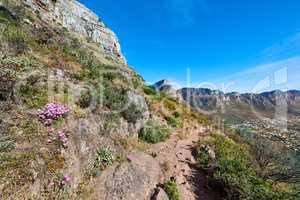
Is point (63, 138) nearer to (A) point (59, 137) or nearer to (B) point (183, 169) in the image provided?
(A) point (59, 137)

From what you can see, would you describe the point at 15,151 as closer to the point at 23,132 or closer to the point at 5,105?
the point at 23,132

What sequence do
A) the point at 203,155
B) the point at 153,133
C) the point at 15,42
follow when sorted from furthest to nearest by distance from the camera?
the point at 153,133 → the point at 203,155 → the point at 15,42

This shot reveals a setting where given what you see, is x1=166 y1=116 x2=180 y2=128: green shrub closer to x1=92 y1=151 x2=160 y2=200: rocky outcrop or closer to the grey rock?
x1=92 y1=151 x2=160 y2=200: rocky outcrop

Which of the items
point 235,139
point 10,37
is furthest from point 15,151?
point 235,139

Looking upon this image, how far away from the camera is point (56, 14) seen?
3030 centimetres

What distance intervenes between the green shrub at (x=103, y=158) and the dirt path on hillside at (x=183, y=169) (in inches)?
106

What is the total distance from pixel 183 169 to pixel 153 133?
287cm

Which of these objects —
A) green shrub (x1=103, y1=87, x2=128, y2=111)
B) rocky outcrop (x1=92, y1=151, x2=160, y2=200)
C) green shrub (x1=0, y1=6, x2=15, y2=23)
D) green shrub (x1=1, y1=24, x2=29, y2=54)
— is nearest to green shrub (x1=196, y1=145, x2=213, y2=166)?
rocky outcrop (x1=92, y1=151, x2=160, y2=200)

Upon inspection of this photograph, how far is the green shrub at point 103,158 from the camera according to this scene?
8570 millimetres

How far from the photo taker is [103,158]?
28.9ft

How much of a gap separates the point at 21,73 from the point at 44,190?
5.63 metres

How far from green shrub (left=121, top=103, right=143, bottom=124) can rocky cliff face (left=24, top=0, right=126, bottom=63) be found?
17.9 m

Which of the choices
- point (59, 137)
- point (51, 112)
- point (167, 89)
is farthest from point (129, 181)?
point (167, 89)

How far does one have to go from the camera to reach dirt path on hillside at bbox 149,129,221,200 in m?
10.0
